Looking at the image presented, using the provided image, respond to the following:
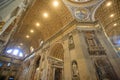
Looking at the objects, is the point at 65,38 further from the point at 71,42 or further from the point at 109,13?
the point at 109,13

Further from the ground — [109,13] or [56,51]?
[109,13]

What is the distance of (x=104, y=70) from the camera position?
535 cm

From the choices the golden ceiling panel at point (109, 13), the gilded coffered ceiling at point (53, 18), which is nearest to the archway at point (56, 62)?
the gilded coffered ceiling at point (53, 18)

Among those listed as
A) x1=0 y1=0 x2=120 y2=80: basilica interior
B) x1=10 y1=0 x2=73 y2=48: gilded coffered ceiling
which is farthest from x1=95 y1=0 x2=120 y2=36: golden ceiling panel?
x1=10 y1=0 x2=73 y2=48: gilded coffered ceiling

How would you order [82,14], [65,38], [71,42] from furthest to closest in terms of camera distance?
1. [82,14]
2. [65,38]
3. [71,42]

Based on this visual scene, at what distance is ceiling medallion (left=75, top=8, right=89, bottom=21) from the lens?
29.7ft

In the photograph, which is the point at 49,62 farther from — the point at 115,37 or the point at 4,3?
the point at 115,37

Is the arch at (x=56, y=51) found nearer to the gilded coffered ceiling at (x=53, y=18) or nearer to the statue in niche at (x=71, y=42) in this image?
the statue in niche at (x=71, y=42)

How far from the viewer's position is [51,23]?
1088cm

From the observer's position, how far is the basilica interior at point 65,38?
5395mm

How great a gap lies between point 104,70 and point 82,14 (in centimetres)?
643

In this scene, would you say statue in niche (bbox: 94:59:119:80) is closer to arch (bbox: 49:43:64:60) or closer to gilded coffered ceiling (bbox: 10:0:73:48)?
arch (bbox: 49:43:64:60)

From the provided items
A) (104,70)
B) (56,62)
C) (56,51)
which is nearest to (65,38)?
(56,51)

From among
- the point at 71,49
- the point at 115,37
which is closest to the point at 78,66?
the point at 71,49
